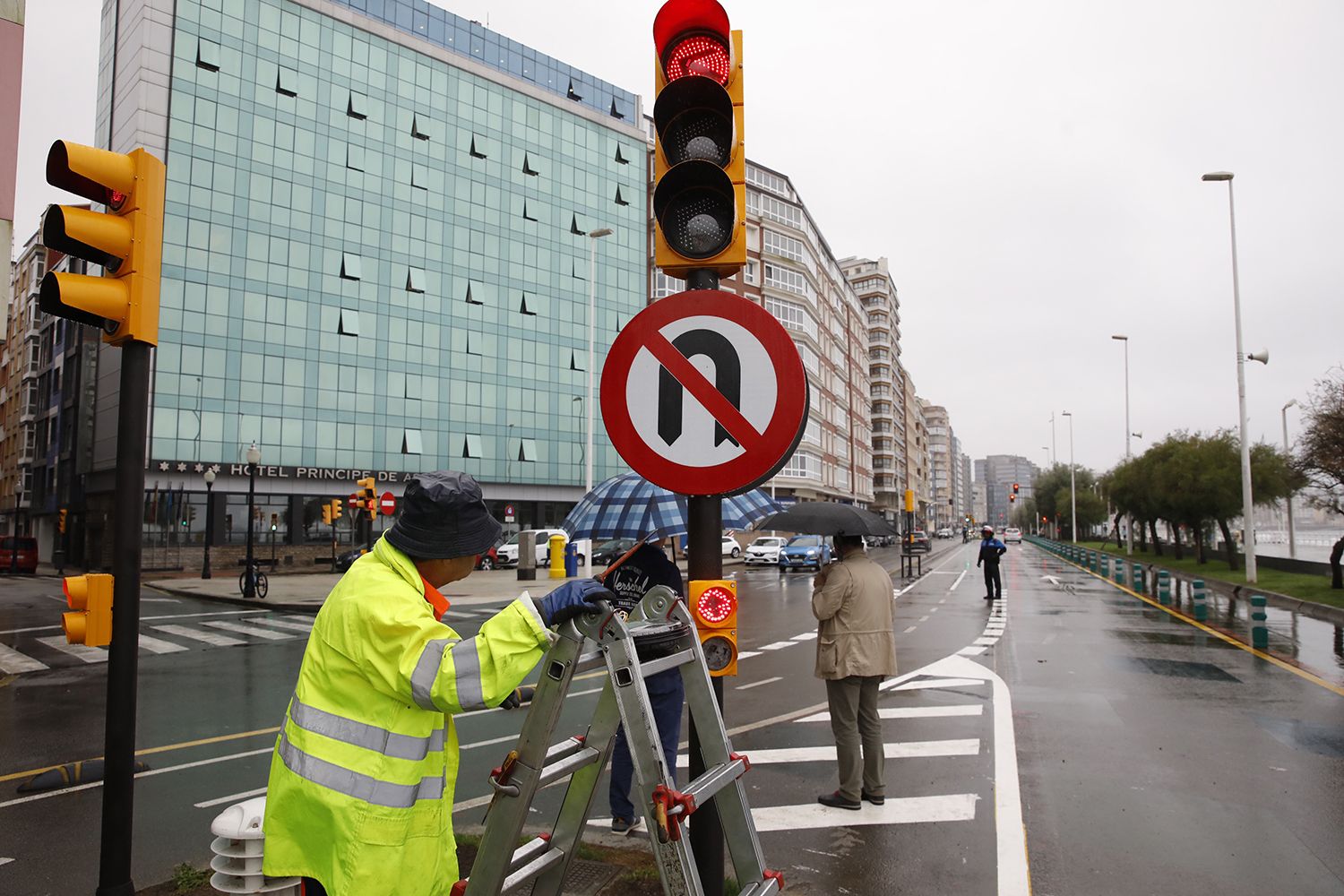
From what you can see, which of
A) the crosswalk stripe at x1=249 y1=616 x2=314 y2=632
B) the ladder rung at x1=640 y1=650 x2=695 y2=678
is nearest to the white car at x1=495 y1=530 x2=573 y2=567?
the crosswalk stripe at x1=249 y1=616 x2=314 y2=632

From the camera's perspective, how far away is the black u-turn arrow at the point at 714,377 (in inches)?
121

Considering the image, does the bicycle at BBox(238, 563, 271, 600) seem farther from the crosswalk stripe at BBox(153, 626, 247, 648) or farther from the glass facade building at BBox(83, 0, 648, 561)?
the glass facade building at BBox(83, 0, 648, 561)

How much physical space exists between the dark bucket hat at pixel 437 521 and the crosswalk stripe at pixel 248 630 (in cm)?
1522

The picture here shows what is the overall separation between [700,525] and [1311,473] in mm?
29698

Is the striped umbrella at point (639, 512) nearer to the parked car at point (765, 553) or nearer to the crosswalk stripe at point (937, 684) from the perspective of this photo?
the crosswalk stripe at point (937, 684)

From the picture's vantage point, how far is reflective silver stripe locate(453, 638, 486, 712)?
2.15 m

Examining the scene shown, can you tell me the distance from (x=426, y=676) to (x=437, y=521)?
1.65 feet

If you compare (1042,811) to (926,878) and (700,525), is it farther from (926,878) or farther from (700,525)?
(700,525)

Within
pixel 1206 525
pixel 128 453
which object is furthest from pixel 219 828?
pixel 1206 525

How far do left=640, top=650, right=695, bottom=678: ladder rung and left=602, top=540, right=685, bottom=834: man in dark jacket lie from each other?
2.25 m

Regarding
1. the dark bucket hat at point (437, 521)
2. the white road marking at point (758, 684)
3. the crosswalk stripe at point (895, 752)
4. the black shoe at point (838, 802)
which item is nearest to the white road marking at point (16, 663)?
the white road marking at point (758, 684)

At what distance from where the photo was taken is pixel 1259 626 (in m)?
13.4

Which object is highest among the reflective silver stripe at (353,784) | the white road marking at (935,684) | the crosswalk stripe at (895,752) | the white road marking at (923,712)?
the reflective silver stripe at (353,784)

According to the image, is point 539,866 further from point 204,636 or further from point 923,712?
point 204,636
